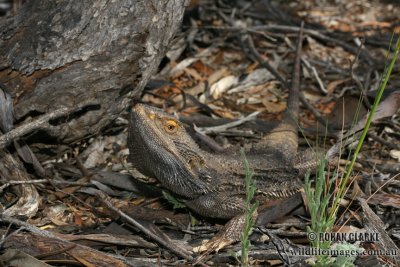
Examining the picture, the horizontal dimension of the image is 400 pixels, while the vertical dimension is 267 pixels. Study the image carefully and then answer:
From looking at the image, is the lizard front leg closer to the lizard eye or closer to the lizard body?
the lizard body

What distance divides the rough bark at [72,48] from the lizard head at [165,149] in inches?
17.8

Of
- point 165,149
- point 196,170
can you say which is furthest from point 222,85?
point 165,149

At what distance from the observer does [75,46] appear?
4.11 metres

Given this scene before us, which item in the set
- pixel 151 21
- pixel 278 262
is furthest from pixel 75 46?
pixel 278 262

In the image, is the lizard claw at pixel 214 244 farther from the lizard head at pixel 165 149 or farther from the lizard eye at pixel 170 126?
the lizard eye at pixel 170 126

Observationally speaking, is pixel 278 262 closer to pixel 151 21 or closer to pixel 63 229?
pixel 63 229

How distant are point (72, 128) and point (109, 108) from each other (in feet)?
1.04

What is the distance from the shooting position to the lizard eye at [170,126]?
4039mm

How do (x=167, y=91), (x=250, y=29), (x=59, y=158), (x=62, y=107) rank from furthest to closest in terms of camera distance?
(x=250, y=29)
(x=167, y=91)
(x=59, y=158)
(x=62, y=107)

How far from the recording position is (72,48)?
411 cm

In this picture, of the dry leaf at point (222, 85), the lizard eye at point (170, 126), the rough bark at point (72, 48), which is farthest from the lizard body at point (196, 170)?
the dry leaf at point (222, 85)

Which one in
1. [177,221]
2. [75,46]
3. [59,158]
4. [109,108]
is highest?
[75,46]

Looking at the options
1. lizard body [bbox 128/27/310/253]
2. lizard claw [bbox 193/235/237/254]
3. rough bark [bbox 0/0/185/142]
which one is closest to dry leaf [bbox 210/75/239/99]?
lizard body [bbox 128/27/310/253]

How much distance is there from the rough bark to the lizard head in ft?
1.48
